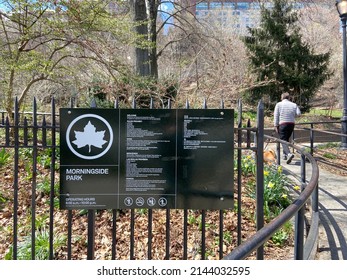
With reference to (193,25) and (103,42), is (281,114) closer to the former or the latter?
(103,42)

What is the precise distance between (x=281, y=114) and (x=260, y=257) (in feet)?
20.1

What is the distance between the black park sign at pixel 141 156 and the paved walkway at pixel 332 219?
4.18ft

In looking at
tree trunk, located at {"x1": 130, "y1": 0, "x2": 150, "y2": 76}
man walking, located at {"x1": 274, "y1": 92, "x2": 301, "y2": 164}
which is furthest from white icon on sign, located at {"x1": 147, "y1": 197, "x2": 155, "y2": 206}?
tree trunk, located at {"x1": 130, "y1": 0, "x2": 150, "y2": 76}

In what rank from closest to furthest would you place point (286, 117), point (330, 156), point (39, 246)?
point (39, 246)
point (286, 117)
point (330, 156)

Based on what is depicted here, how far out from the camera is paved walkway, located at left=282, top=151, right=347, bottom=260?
3506mm

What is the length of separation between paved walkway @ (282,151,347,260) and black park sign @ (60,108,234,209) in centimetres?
127

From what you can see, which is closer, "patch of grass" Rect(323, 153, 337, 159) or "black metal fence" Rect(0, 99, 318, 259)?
"black metal fence" Rect(0, 99, 318, 259)

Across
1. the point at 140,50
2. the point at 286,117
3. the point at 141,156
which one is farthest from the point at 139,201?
the point at 140,50

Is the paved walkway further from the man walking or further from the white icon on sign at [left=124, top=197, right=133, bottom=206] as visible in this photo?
the white icon on sign at [left=124, top=197, right=133, bottom=206]

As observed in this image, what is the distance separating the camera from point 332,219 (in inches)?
175

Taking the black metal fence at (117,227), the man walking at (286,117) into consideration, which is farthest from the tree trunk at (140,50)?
the black metal fence at (117,227)

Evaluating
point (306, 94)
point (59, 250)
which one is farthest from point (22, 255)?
point (306, 94)

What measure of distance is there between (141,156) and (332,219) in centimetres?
279

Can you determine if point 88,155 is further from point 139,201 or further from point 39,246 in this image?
point 39,246
